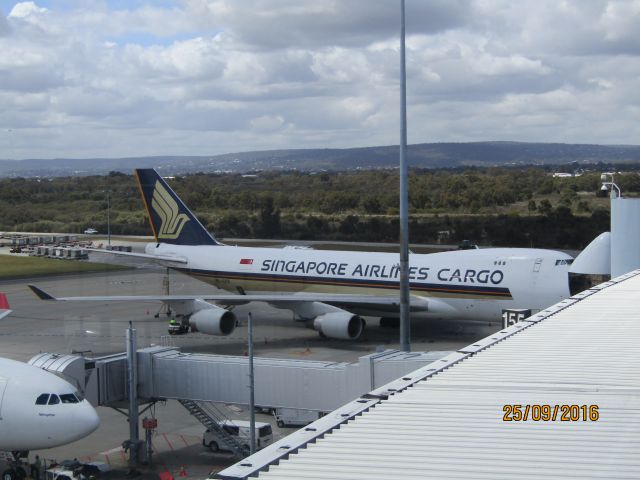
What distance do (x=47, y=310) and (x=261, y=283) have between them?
1605cm

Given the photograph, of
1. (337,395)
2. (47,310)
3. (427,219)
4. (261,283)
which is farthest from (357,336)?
(427,219)

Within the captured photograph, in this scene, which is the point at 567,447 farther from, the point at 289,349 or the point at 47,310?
the point at 47,310

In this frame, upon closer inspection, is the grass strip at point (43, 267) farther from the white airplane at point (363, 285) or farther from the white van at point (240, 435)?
the white van at point (240, 435)

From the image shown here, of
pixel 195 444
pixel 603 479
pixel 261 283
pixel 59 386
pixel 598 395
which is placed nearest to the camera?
pixel 603 479

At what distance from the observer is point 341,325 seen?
39.3 meters

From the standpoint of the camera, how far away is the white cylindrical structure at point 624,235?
28109mm

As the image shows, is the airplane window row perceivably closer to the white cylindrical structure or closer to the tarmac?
the tarmac

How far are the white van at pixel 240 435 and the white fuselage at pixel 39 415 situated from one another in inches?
169

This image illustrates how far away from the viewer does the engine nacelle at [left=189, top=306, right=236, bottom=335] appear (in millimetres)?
39000

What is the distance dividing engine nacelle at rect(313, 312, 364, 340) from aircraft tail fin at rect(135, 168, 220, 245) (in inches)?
453

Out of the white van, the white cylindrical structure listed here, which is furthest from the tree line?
the white van

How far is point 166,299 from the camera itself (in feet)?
130

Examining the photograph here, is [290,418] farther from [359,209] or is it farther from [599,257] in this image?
[359,209]
